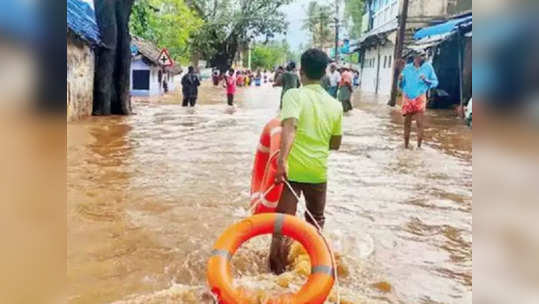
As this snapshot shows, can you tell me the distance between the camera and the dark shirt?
Answer: 18.3 metres

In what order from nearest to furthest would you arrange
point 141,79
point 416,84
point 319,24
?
point 416,84, point 141,79, point 319,24

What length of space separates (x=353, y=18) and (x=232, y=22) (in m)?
14.3

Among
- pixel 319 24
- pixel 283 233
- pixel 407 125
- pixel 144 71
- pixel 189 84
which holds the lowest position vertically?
pixel 283 233

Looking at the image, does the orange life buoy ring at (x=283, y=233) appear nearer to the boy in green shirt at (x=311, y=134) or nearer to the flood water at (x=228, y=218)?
the boy in green shirt at (x=311, y=134)

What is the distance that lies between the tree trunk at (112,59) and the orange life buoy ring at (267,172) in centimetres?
1148

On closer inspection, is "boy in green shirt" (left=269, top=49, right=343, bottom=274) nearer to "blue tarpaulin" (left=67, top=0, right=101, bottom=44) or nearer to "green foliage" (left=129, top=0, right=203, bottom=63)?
"blue tarpaulin" (left=67, top=0, right=101, bottom=44)

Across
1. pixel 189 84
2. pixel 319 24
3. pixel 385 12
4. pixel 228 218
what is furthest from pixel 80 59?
pixel 319 24

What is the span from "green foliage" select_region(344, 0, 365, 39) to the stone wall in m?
34.7

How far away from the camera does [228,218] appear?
4.97 metres

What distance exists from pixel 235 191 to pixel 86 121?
783 centimetres

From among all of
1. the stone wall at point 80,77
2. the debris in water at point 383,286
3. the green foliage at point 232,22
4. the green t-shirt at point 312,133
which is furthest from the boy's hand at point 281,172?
the green foliage at point 232,22

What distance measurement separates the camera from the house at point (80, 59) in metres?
12.4

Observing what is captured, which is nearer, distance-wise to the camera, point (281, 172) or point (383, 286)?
point (281, 172)

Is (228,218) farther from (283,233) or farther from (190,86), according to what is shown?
(190,86)
